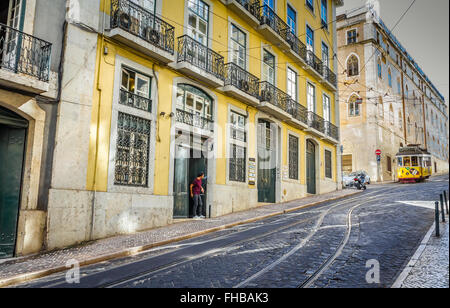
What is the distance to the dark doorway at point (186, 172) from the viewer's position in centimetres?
1190

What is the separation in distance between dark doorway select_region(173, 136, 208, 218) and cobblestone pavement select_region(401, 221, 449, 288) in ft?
24.0

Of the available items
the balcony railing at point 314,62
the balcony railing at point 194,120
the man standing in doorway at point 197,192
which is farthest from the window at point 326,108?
the man standing in doorway at point 197,192

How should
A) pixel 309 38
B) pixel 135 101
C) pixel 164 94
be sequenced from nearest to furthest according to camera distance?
pixel 135 101 → pixel 164 94 → pixel 309 38

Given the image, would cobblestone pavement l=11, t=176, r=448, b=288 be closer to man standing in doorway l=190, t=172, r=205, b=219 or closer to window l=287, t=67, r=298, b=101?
man standing in doorway l=190, t=172, r=205, b=219

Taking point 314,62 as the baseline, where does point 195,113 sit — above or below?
below

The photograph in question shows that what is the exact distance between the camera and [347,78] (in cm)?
3300

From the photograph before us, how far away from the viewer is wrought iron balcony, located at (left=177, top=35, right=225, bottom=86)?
1170 cm

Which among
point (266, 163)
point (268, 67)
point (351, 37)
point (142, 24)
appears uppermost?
point (351, 37)

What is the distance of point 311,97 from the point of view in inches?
803

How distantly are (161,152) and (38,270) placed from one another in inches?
207

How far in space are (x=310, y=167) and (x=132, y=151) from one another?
40.7 feet

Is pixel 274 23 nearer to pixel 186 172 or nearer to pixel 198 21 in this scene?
pixel 198 21

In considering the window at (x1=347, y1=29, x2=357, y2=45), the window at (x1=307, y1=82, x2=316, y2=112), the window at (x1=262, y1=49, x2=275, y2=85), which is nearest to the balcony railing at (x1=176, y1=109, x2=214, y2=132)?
the window at (x1=262, y1=49, x2=275, y2=85)

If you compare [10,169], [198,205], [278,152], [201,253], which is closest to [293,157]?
[278,152]
